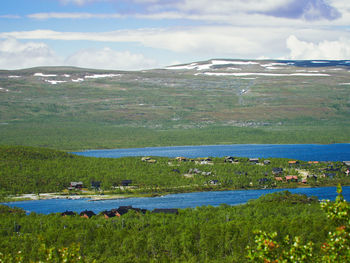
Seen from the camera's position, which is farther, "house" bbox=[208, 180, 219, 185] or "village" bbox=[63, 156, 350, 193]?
"house" bbox=[208, 180, 219, 185]

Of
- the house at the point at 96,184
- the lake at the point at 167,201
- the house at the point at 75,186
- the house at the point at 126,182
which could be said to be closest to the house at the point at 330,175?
the lake at the point at 167,201

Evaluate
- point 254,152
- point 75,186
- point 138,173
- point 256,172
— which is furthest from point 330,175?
point 254,152

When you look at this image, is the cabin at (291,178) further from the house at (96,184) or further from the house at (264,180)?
the house at (96,184)

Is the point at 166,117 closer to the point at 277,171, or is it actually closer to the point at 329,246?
the point at 277,171

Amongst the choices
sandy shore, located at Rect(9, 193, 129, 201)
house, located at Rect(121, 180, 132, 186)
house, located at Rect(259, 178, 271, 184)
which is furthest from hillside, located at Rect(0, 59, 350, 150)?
house, located at Rect(259, 178, 271, 184)

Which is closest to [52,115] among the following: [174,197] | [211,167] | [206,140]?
[206,140]

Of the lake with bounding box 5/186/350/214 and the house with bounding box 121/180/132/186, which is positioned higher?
the lake with bounding box 5/186/350/214

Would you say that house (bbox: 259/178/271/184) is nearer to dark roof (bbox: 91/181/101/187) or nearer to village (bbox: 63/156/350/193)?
village (bbox: 63/156/350/193)
